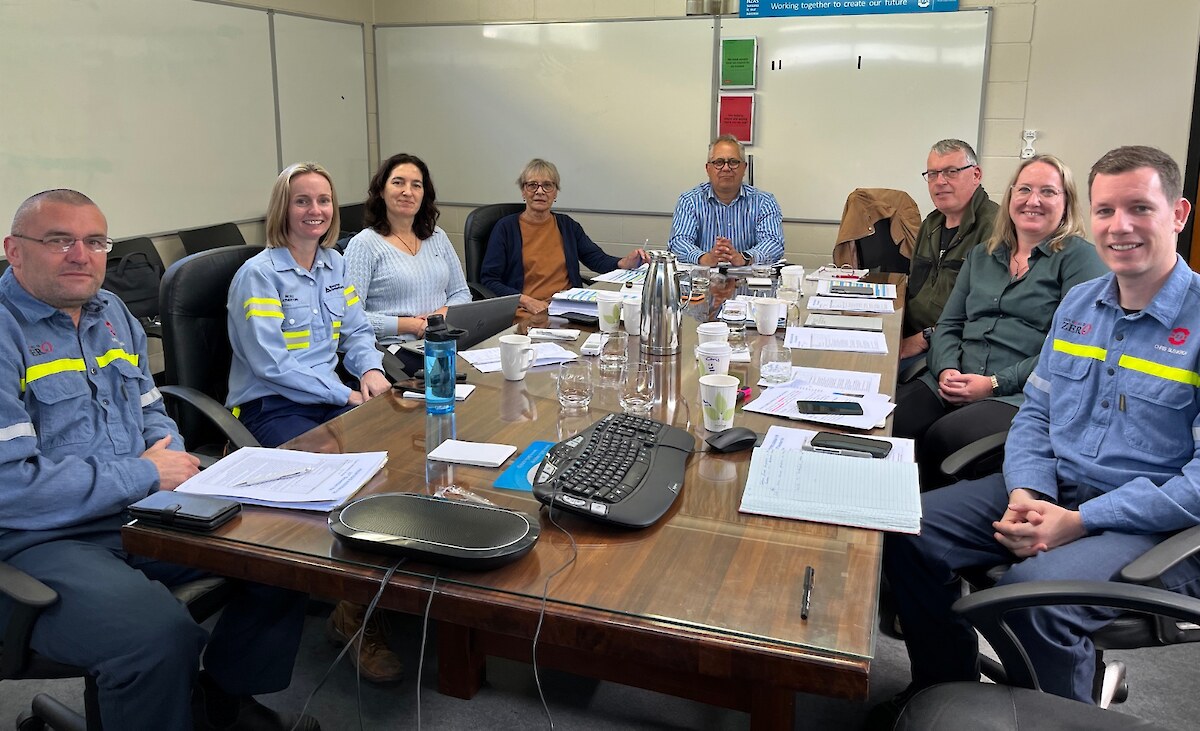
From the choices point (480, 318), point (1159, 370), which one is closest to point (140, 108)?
point (480, 318)

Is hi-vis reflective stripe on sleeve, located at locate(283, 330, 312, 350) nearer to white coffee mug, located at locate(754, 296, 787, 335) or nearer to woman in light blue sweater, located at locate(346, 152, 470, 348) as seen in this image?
woman in light blue sweater, located at locate(346, 152, 470, 348)

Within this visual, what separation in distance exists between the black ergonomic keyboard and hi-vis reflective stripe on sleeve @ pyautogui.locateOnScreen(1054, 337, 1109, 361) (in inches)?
36.7

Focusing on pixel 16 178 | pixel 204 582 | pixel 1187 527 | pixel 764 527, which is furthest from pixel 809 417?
pixel 16 178

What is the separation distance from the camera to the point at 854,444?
1.71 meters

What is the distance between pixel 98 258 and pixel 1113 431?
2.13 meters

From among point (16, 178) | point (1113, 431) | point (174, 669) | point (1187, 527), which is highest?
point (16, 178)

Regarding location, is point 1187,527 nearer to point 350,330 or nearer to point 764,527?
point 764,527

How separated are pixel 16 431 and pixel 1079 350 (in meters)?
2.14

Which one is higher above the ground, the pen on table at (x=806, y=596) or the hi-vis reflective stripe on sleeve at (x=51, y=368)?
the hi-vis reflective stripe on sleeve at (x=51, y=368)

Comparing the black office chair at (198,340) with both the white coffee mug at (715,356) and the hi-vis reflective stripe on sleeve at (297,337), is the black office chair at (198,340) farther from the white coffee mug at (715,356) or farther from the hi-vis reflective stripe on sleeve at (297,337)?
the white coffee mug at (715,356)

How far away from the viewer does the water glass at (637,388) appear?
6.46ft

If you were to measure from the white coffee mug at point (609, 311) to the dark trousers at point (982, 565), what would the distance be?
1009 mm

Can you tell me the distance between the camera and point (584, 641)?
1162 mm

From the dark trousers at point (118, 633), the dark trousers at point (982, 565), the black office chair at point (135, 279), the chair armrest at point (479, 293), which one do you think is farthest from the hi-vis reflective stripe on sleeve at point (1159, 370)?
the black office chair at point (135, 279)
